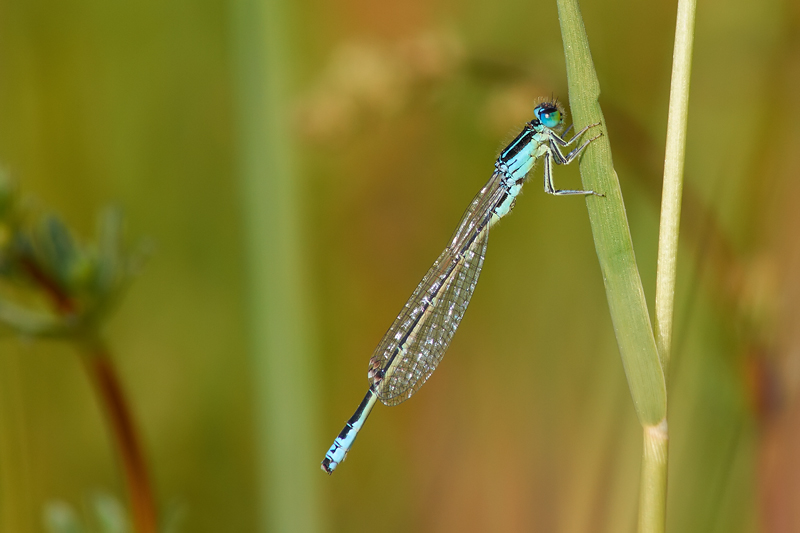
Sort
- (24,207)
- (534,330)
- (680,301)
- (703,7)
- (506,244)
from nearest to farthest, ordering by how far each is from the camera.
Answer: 1. (24,207)
2. (680,301)
3. (703,7)
4. (534,330)
5. (506,244)

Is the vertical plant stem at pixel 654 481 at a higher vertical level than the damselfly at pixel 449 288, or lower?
lower

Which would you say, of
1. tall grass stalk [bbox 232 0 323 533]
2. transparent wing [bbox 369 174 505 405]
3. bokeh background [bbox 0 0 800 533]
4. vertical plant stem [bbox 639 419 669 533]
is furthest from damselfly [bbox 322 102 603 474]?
vertical plant stem [bbox 639 419 669 533]

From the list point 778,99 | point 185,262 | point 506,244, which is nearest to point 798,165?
point 778,99

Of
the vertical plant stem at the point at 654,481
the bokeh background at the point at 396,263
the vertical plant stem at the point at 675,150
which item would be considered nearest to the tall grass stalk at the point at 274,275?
the bokeh background at the point at 396,263

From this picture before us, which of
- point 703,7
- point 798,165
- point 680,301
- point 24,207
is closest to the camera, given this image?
point 24,207

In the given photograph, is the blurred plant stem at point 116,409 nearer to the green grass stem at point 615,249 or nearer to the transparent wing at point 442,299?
the green grass stem at point 615,249

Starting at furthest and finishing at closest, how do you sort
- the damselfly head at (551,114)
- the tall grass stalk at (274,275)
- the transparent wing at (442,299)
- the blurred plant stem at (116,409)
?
the transparent wing at (442,299), the damselfly head at (551,114), the tall grass stalk at (274,275), the blurred plant stem at (116,409)

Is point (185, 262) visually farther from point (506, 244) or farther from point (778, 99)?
point (778, 99)
